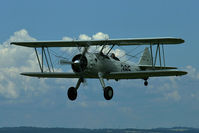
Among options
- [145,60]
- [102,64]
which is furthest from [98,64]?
[145,60]

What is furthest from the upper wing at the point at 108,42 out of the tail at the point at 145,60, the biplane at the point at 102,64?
the tail at the point at 145,60

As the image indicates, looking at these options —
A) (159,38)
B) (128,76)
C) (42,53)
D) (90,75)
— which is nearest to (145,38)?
(159,38)

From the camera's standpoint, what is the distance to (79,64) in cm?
2333

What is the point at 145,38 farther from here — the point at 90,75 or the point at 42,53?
the point at 42,53

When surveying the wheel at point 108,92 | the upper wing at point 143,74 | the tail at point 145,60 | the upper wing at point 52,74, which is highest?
the tail at point 145,60

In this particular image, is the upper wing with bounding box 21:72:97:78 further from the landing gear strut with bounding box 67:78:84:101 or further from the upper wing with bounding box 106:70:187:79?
the upper wing with bounding box 106:70:187:79

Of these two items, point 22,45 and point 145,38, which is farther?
point 22,45

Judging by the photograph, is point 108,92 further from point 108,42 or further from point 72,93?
point 108,42

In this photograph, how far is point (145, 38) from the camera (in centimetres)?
2398

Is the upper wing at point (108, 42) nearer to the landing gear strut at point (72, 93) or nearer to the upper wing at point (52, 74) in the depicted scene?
the upper wing at point (52, 74)

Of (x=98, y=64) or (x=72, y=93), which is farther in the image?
(x=72, y=93)

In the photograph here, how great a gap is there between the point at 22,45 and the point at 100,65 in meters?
6.53

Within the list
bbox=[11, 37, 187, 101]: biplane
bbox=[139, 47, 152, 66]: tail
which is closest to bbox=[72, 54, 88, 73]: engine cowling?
bbox=[11, 37, 187, 101]: biplane

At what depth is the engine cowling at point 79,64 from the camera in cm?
2336
